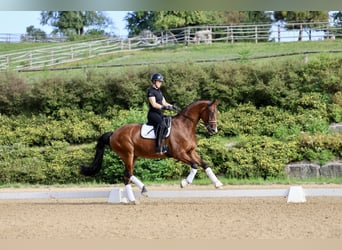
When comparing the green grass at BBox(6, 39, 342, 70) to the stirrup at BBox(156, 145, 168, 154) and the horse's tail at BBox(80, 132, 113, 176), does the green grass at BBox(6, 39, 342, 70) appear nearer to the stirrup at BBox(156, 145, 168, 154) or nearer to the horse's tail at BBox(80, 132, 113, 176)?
the horse's tail at BBox(80, 132, 113, 176)

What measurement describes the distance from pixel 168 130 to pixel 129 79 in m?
7.78

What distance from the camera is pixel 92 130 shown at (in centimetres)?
1569

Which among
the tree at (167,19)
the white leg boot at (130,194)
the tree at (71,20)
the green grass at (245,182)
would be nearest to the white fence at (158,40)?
the tree at (167,19)

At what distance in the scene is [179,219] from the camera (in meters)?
7.22

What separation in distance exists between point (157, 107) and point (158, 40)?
21.0m

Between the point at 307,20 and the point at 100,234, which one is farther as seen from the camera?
the point at 307,20

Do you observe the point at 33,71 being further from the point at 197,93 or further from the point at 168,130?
the point at 168,130

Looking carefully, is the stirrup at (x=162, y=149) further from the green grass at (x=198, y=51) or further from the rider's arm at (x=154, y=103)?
the green grass at (x=198, y=51)

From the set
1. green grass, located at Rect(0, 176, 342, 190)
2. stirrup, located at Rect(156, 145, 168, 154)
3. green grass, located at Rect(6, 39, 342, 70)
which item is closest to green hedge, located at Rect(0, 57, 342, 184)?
green grass, located at Rect(0, 176, 342, 190)

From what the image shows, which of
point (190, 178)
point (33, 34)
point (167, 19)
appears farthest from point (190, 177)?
point (33, 34)

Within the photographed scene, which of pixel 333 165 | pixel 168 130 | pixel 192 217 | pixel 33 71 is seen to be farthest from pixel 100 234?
pixel 33 71

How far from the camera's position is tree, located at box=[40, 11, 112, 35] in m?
34.7

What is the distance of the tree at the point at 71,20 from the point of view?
34688 millimetres

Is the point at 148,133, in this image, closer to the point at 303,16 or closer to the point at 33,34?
the point at 303,16
